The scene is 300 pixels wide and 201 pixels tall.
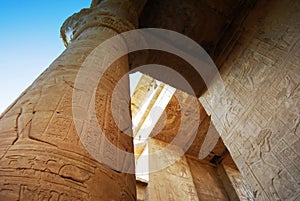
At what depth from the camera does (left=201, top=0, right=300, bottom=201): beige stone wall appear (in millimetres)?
2311

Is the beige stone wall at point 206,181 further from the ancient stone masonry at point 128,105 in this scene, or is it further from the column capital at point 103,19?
the column capital at point 103,19

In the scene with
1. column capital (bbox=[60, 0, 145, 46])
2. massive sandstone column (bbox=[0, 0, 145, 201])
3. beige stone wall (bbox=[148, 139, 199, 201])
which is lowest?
beige stone wall (bbox=[148, 139, 199, 201])

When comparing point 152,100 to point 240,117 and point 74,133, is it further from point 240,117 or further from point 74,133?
point 74,133

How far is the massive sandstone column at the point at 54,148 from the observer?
0.83 m

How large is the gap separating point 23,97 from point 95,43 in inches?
31.9

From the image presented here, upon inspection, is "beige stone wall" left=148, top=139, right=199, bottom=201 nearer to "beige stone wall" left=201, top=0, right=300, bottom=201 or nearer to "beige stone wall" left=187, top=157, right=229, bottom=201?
"beige stone wall" left=187, top=157, right=229, bottom=201

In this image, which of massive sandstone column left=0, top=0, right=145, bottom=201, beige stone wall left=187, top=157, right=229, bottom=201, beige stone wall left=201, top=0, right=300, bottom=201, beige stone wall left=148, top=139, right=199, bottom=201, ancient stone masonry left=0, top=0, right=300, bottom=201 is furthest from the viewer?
beige stone wall left=187, top=157, right=229, bottom=201

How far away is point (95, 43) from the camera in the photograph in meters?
1.92

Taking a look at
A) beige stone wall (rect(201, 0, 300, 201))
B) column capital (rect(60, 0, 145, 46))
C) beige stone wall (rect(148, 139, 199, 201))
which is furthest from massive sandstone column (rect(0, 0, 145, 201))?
beige stone wall (rect(148, 139, 199, 201))

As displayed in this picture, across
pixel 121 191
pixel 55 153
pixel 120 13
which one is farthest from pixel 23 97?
pixel 120 13

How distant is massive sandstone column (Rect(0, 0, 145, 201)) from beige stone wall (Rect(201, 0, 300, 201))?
1869 millimetres

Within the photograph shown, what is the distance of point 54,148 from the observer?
0.98 meters

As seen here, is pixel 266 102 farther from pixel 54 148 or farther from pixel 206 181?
pixel 206 181

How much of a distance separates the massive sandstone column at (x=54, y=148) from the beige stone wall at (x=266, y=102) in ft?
6.13
